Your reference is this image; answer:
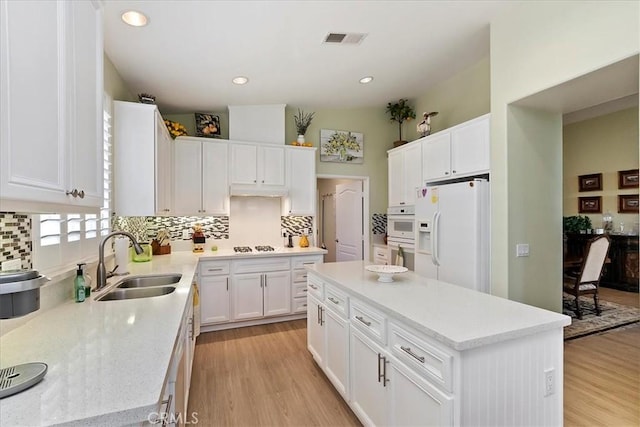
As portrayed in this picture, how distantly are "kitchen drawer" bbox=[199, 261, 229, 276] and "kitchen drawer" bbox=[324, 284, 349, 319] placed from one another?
166cm

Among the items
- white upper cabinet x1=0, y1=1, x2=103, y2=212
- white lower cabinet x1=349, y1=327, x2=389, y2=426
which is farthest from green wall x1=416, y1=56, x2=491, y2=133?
white upper cabinet x1=0, y1=1, x2=103, y2=212

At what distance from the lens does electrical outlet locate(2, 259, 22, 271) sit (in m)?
1.29

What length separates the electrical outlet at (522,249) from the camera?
2818 millimetres

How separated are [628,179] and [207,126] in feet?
23.0

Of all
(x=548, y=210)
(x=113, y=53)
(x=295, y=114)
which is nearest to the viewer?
(x=113, y=53)

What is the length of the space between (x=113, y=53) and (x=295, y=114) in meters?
2.42

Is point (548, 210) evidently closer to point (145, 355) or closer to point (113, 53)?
point (145, 355)

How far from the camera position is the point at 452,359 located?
1.24m

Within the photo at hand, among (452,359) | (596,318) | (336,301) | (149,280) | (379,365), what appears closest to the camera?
(452,359)

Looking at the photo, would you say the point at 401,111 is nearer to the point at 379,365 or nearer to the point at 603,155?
the point at 379,365

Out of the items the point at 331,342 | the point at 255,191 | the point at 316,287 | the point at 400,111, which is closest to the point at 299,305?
the point at 316,287

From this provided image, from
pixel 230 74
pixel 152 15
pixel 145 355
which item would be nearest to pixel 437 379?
pixel 145 355

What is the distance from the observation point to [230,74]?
10.3 ft

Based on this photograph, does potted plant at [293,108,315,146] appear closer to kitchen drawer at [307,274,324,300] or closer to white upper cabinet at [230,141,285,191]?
white upper cabinet at [230,141,285,191]
